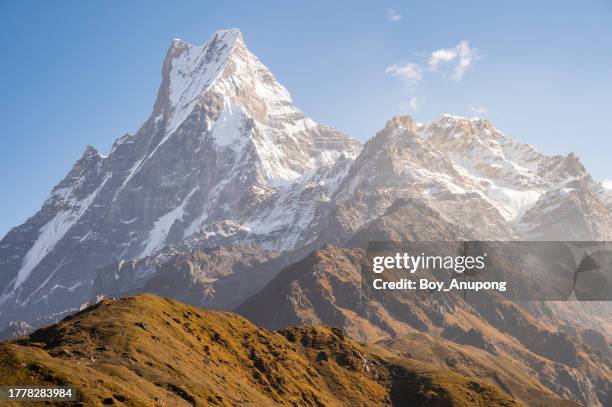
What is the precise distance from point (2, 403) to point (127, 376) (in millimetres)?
39062

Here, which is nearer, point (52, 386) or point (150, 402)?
point (52, 386)

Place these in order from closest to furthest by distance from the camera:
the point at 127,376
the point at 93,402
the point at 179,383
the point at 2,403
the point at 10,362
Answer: the point at 2,403 → the point at 93,402 → the point at 10,362 → the point at 127,376 → the point at 179,383

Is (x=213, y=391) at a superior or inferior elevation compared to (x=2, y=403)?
superior

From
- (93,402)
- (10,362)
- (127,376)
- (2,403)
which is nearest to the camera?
(2,403)

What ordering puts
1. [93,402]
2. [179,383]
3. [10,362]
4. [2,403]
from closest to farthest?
[2,403] < [93,402] < [10,362] < [179,383]

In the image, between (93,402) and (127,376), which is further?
(127,376)

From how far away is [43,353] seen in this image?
176 meters

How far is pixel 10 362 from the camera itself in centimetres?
15662

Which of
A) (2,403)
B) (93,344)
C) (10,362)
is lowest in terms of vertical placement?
(2,403)

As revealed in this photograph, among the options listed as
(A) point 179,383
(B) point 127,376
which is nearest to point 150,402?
(B) point 127,376

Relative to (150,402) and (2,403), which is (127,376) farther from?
(2,403)

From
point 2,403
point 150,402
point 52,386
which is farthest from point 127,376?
point 2,403

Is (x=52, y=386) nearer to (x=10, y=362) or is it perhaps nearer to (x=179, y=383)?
(x=10, y=362)

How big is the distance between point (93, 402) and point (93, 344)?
52051 millimetres
